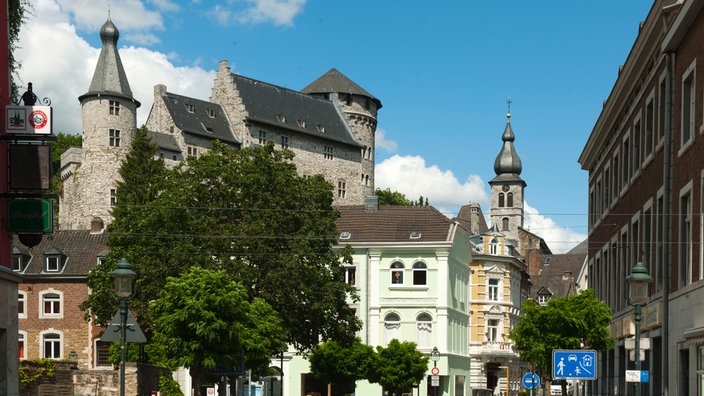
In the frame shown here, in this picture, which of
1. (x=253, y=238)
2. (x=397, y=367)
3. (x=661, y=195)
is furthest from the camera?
(x=397, y=367)

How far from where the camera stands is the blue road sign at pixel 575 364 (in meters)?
20.7

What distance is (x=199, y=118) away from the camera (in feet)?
384

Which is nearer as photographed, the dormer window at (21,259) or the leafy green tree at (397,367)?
the leafy green tree at (397,367)

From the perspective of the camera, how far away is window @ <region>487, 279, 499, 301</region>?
84.1m

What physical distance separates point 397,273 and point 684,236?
41286 millimetres

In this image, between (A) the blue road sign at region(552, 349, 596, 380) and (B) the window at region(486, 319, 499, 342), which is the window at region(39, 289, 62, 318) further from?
(A) the blue road sign at region(552, 349, 596, 380)

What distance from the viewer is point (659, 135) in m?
28.3

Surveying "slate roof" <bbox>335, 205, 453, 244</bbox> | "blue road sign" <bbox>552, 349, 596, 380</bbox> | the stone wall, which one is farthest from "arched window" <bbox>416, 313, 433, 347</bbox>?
"blue road sign" <bbox>552, 349, 596, 380</bbox>

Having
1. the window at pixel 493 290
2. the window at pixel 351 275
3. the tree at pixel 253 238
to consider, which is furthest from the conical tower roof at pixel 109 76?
the tree at pixel 253 238

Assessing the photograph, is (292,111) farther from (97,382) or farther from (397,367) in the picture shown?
(97,382)

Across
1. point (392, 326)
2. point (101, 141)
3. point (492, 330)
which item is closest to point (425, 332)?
point (392, 326)

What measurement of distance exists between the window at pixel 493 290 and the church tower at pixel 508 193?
85.1m

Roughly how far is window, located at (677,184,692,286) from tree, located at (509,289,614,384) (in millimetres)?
8555

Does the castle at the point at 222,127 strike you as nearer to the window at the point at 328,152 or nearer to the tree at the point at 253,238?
the window at the point at 328,152
